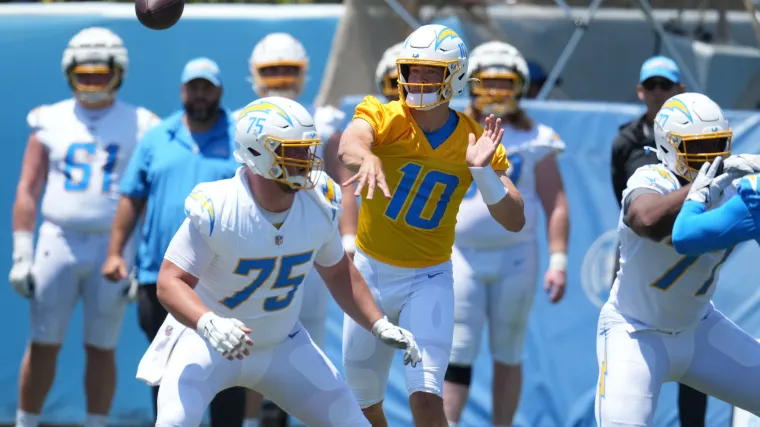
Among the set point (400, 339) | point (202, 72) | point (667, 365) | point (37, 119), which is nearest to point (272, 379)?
point (400, 339)

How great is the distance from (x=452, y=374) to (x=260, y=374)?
168 cm

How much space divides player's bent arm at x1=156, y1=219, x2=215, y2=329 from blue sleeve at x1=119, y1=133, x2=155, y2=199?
5.61ft

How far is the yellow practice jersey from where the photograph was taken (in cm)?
561

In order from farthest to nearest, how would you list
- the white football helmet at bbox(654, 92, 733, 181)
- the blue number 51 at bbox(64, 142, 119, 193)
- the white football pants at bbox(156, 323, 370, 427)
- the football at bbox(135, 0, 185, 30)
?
the blue number 51 at bbox(64, 142, 119, 193), the football at bbox(135, 0, 185, 30), the white football helmet at bbox(654, 92, 733, 181), the white football pants at bbox(156, 323, 370, 427)

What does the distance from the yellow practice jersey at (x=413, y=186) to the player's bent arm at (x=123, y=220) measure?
4.69 ft

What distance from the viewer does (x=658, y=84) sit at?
267 inches

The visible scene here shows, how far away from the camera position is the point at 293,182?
5.16m

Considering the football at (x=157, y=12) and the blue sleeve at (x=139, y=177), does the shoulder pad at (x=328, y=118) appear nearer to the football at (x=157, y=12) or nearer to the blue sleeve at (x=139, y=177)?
the blue sleeve at (x=139, y=177)

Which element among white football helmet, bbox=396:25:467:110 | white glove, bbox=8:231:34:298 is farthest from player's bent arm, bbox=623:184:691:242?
white glove, bbox=8:231:34:298

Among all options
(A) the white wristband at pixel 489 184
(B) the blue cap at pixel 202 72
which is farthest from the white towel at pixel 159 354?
(B) the blue cap at pixel 202 72

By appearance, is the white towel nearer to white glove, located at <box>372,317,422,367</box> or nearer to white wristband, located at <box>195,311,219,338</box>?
white wristband, located at <box>195,311,219,338</box>

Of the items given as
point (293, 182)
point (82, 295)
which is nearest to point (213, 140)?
point (82, 295)

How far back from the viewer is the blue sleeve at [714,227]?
4902 mm

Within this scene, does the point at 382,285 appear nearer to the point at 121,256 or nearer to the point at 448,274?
the point at 448,274
